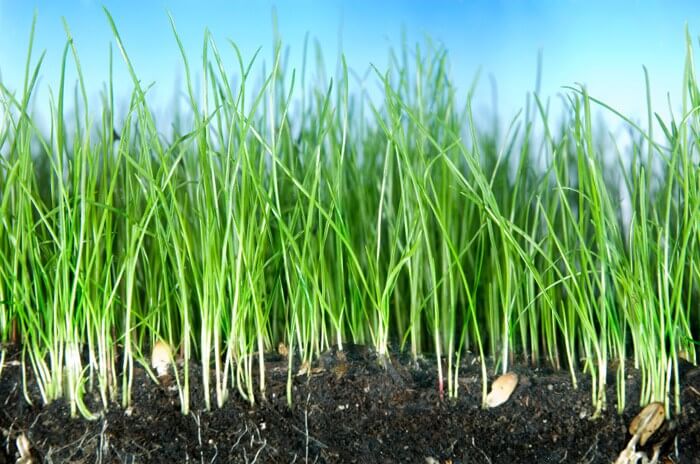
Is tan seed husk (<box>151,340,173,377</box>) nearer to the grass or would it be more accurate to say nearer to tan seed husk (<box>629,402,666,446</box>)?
the grass

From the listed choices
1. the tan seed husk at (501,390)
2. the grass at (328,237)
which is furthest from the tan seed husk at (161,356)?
the tan seed husk at (501,390)

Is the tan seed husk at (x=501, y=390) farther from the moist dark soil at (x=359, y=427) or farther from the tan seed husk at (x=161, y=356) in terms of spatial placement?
the tan seed husk at (x=161, y=356)

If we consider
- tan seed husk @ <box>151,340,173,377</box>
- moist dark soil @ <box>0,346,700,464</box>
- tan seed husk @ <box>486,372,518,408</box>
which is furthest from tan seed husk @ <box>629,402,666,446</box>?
tan seed husk @ <box>151,340,173,377</box>

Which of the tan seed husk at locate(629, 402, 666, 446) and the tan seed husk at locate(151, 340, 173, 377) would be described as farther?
the tan seed husk at locate(151, 340, 173, 377)

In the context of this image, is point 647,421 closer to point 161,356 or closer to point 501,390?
point 501,390

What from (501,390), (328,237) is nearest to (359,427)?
(501,390)
